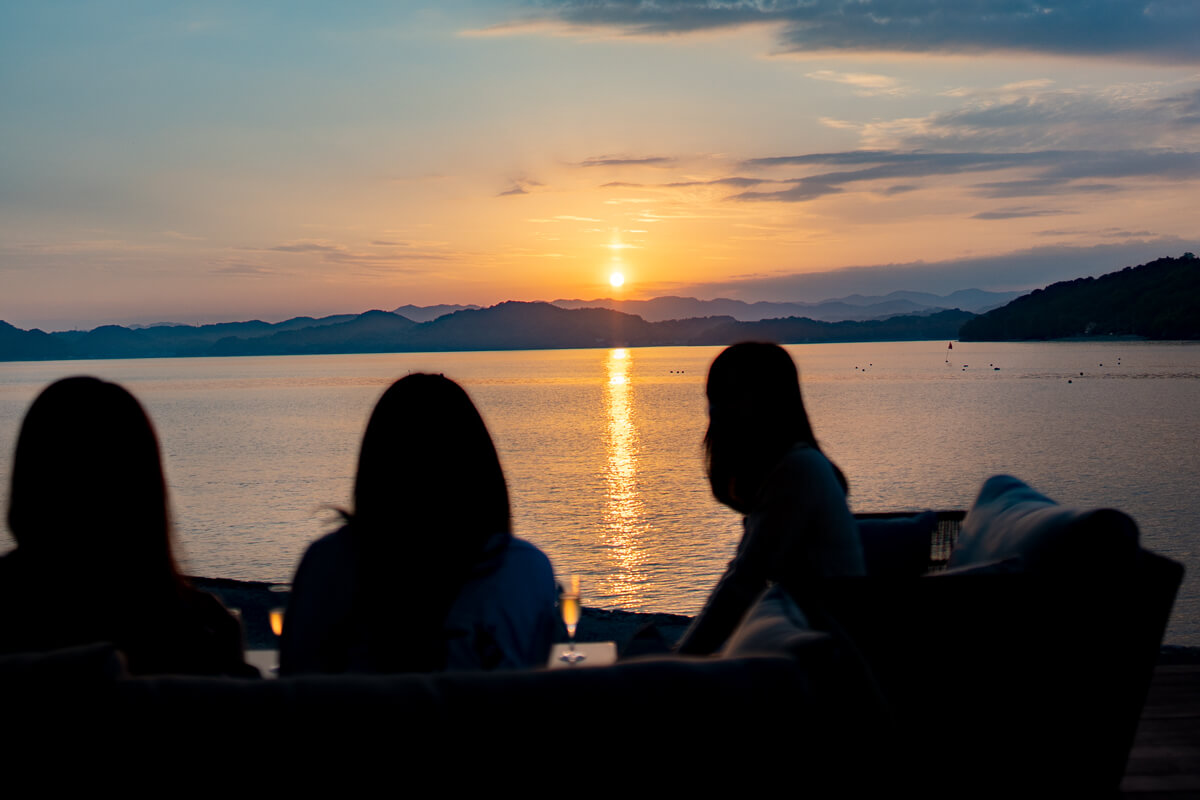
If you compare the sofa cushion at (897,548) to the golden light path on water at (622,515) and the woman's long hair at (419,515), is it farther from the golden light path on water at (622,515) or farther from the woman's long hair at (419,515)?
the golden light path on water at (622,515)

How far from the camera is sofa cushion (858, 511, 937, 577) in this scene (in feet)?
12.1

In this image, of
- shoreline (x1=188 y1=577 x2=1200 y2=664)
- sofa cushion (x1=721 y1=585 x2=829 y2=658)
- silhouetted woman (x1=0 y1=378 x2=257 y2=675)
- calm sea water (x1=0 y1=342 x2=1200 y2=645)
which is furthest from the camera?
calm sea water (x1=0 y1=342 x2=1200 y2=645)

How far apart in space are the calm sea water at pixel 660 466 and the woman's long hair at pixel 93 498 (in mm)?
41

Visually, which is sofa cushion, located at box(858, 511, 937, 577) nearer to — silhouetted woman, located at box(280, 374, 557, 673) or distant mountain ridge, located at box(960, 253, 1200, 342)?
silhouetted woman, located at box(280, 374, 557, 673)

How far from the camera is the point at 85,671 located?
3.09ft

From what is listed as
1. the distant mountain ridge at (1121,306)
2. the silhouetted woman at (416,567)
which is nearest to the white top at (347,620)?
the silhouetted woman at (416,567)

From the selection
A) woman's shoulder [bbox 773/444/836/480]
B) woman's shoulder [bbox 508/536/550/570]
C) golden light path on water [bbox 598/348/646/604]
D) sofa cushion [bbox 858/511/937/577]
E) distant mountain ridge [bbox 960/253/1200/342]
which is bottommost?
golden light path on water [bbox 598/348/646/604]

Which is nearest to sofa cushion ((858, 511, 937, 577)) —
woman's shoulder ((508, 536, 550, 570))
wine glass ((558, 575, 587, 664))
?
wine glass ((558, 575, 587, 664))

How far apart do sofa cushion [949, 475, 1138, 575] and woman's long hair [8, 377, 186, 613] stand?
5.73 feet

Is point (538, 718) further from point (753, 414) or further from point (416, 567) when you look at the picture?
point (753, 414)

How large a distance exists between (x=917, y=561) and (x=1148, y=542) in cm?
1264

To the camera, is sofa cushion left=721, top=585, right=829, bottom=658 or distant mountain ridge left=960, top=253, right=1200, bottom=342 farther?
distant mountain ridge left=960, top=253, right=1200, bottom=342

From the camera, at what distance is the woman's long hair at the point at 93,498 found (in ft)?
5.10

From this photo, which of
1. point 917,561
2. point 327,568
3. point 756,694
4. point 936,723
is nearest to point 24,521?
point 327,568
